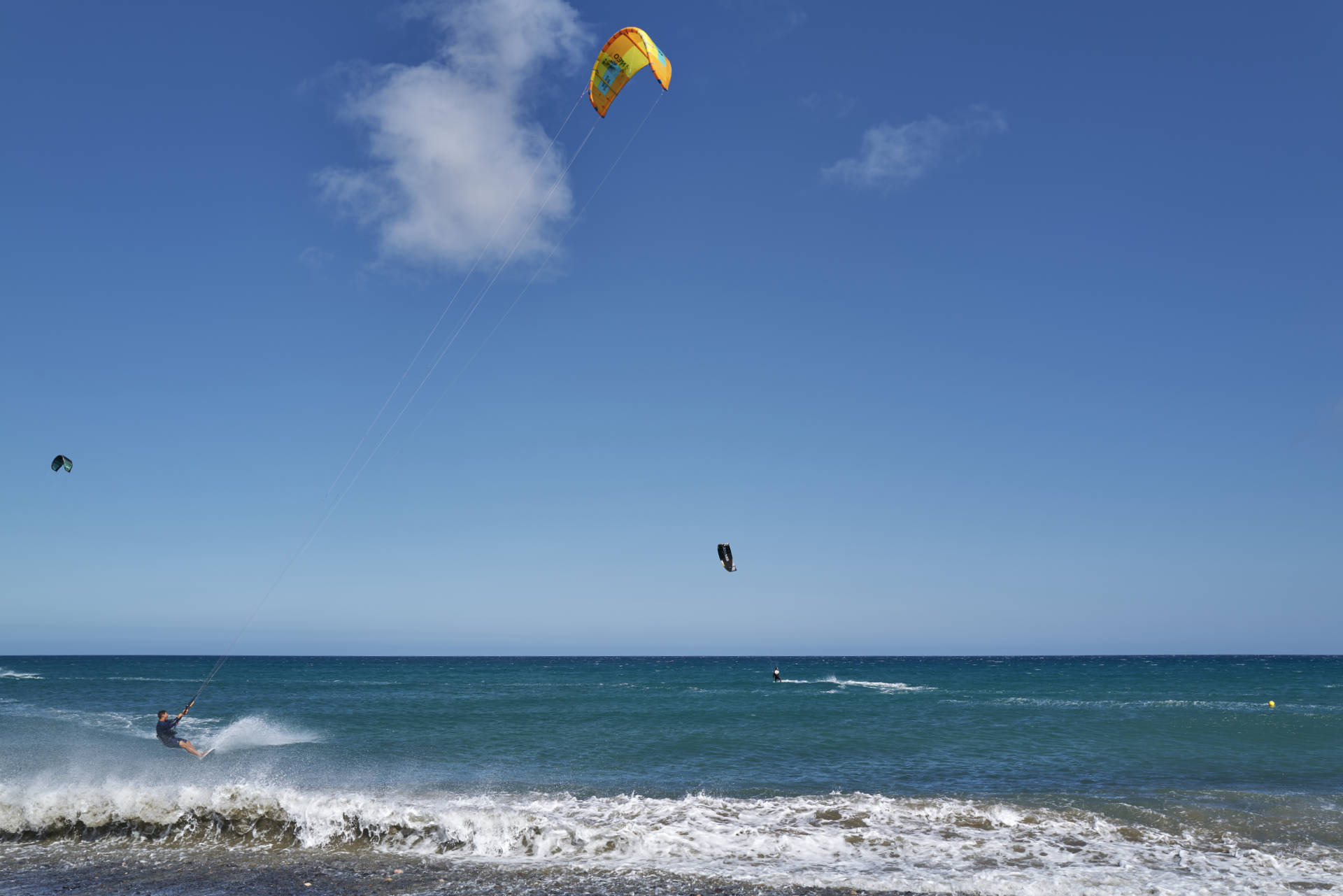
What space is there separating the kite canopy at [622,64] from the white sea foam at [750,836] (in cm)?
1346

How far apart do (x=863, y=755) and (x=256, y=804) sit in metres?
15.6

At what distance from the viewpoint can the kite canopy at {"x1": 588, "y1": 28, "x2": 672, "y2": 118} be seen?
1503cm

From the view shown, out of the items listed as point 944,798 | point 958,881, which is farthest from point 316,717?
point 958,881

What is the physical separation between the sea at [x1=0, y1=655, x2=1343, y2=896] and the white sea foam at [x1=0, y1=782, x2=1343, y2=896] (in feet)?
0.20

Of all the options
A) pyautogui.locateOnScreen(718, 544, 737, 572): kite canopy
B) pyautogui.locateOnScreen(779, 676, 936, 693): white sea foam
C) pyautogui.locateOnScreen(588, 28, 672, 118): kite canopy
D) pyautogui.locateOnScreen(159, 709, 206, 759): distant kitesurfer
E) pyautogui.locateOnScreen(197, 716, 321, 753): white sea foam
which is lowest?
pyautogui.locateOnScreen(779, 676, 936, 693): white sea foam

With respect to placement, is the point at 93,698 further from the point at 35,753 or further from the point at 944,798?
the point at 944,798

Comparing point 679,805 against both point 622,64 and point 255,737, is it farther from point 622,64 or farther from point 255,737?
point 255,737

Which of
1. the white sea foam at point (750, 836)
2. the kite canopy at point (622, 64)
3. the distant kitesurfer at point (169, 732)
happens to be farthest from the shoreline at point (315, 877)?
the kite canopy at point (622, 64)

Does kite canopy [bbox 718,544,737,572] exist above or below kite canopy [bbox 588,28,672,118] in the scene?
below

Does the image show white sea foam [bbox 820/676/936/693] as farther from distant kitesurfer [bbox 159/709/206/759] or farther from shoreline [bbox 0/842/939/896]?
shoreline [bbox 0/842/939/896]

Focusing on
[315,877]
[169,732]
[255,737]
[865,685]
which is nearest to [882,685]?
[865,685]


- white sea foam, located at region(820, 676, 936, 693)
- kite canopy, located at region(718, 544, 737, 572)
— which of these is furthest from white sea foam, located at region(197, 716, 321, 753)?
white sea foam, located at region(820, 676, 936, 693)

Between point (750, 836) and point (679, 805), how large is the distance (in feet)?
8.22

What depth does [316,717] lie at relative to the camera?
35.0m
